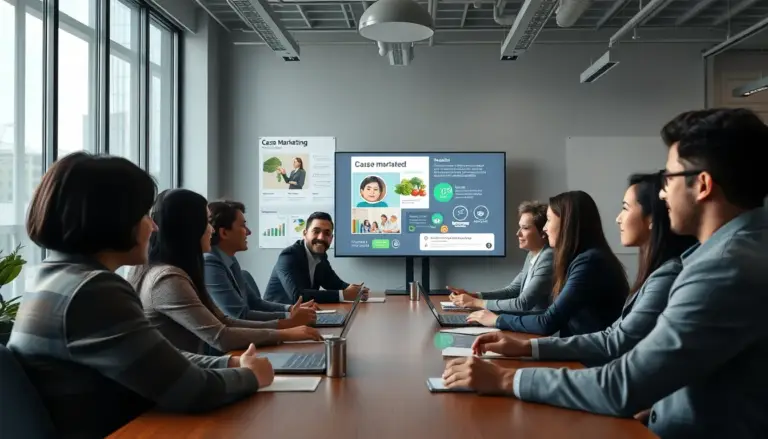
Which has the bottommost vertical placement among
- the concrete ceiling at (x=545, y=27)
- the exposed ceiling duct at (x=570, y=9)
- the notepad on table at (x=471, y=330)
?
the notepad on table at (x=471, y=330)

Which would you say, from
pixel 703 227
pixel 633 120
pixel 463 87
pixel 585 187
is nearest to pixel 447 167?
pixel 463 87

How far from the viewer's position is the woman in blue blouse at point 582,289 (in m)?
2.88

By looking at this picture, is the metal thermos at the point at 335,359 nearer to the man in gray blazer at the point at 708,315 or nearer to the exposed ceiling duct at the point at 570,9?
the man in gray blazer at the point at 708,315

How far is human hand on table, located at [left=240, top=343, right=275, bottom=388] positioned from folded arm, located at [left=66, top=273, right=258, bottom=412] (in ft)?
0.87

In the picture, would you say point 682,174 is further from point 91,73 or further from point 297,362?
point 91,73

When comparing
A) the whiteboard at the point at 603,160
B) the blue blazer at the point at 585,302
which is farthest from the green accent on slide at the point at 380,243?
the blue blazer at the point at 585,302

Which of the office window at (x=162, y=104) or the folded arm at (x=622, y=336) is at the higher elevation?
the office window at (x=162, y=104)

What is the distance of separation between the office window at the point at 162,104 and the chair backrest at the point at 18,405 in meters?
4.59

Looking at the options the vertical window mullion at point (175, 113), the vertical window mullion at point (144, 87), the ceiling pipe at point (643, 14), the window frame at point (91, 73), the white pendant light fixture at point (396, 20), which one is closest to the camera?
the white pendant light fixture at point (396, 20)

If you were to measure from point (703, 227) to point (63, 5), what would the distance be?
4.22 meters

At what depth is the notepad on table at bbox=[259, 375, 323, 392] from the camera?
6.05 ft

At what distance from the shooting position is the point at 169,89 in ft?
20.3

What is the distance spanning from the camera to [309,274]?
4.68m

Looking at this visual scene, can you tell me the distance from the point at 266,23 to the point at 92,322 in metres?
3.17
